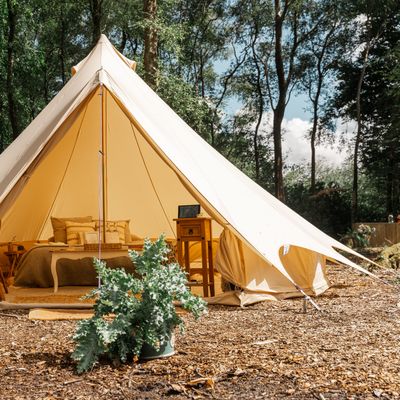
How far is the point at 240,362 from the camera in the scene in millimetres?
3293

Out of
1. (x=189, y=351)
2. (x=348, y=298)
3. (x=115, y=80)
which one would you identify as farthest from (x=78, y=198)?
(x=189, y=351)

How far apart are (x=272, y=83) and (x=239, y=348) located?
21433mm

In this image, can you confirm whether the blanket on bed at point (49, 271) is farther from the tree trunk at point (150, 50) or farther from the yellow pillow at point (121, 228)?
the tree trunk at point (150, 50)

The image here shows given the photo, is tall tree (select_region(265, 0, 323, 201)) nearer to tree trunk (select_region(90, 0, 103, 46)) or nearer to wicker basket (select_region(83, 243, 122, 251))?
tree trunk (select_region(90, 0, 103, 46))

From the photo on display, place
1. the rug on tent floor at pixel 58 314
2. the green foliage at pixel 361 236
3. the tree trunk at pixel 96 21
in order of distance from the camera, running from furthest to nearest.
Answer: the tree trunk at pixel 96 21, the green foliage at pixel 361 236, the rug on tent floor at pixel 58 314

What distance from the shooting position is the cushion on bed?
338 inches

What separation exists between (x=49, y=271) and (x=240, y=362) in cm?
432

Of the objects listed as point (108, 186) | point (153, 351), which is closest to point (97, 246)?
point (108, 186)

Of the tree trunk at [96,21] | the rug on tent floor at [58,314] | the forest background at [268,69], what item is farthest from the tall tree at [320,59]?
the rug on tent floor at [58,314]

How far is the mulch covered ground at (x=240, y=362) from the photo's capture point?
2844mm

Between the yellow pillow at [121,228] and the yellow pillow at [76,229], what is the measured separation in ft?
0.36

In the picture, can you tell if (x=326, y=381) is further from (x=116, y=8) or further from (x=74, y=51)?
(x=74, y=51)

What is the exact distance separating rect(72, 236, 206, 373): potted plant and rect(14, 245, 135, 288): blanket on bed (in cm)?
369

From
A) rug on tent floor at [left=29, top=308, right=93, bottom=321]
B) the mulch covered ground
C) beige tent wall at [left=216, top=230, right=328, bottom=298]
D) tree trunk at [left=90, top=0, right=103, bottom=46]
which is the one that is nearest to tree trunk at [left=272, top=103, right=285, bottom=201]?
tree trunk at [left=90, top=0, right=103, bottom=46]
